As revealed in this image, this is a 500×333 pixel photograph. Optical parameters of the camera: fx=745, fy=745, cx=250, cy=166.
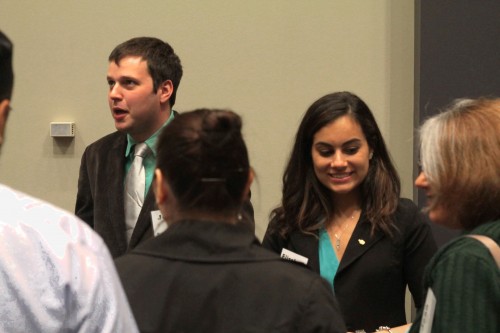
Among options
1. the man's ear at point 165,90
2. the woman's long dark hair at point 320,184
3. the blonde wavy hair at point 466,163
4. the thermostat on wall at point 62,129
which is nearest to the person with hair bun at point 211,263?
the blonde wavy hair at point 466,163

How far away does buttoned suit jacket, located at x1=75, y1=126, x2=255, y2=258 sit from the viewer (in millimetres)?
2699

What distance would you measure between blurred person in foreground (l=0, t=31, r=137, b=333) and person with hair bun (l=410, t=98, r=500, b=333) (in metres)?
0.77

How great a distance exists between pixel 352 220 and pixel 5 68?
1.71 metres

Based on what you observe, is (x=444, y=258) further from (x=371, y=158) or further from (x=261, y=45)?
(x=261, y=45)

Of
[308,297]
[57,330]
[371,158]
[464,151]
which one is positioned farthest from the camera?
[371,158]

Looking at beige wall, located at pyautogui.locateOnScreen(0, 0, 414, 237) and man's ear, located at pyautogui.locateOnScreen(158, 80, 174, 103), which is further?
beige wall, located at pyautogui.locateOnScreen(0, 0, 414, 237)

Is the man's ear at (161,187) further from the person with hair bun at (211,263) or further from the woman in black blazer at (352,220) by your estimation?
the woman in black blazer at (352,220)

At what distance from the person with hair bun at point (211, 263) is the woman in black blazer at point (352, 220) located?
90 centimetres

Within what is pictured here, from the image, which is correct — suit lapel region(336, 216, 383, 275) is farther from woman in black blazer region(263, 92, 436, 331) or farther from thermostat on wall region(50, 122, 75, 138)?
thermostat on wall region(50, 122, 75, 138)

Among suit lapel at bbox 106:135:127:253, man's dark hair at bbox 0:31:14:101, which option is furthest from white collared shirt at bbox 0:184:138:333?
suit lapel at bbox 106:135:127:253

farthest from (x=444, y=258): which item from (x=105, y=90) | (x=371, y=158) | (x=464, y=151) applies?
(x=105, y=90)

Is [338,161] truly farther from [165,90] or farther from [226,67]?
[226,67]

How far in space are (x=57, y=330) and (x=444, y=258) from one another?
87 cm

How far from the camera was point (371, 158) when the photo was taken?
2.62 m
